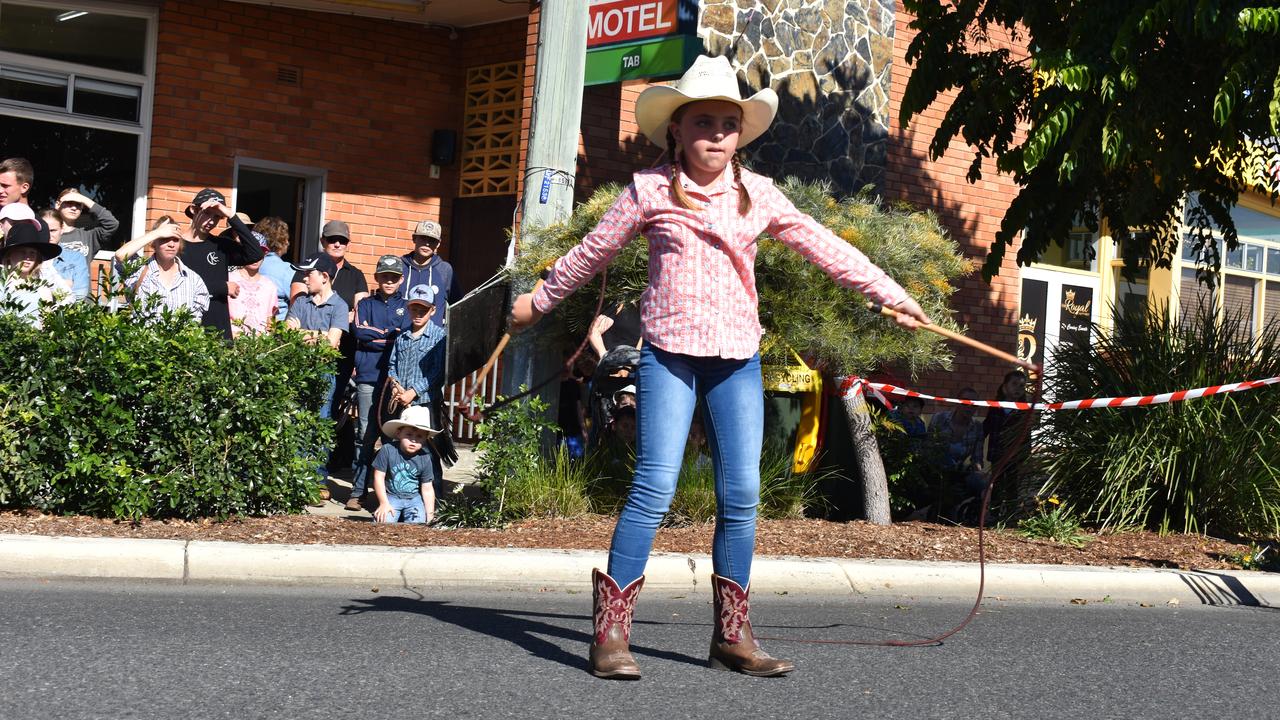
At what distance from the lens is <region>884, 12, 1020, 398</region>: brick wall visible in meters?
15.4

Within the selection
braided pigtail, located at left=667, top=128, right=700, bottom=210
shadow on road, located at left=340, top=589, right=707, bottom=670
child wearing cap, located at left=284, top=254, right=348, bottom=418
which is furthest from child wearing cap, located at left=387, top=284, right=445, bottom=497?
braided pigtail, located at left=667, top=128, right=700, bottom=210

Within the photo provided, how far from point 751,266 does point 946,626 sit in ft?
7.16

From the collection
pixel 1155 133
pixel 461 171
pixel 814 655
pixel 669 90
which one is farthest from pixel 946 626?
pixel 461 171

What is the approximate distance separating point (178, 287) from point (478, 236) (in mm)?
5398

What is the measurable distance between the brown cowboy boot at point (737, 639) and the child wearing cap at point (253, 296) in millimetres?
5568

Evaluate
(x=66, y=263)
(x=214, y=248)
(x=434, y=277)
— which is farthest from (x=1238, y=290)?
(x=66, y=263)

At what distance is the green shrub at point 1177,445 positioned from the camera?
9.13 m

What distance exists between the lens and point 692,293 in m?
4.93

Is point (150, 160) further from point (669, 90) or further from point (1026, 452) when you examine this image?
point (669, 90)

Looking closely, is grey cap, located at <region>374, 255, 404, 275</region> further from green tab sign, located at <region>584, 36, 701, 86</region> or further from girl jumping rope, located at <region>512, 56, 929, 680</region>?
girl jumping rope, located at <region>512, 56, 929, 680</region>

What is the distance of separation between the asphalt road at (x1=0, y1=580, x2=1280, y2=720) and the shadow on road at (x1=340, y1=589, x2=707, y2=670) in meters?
0.01

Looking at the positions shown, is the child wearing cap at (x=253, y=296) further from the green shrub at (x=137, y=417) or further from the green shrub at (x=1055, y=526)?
the green shrub at (x=1055, y=526)

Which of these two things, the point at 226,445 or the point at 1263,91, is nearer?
the point at 226,445

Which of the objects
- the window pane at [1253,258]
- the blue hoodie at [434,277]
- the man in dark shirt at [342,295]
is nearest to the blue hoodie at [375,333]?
the man in dark shirt at [342,295]
